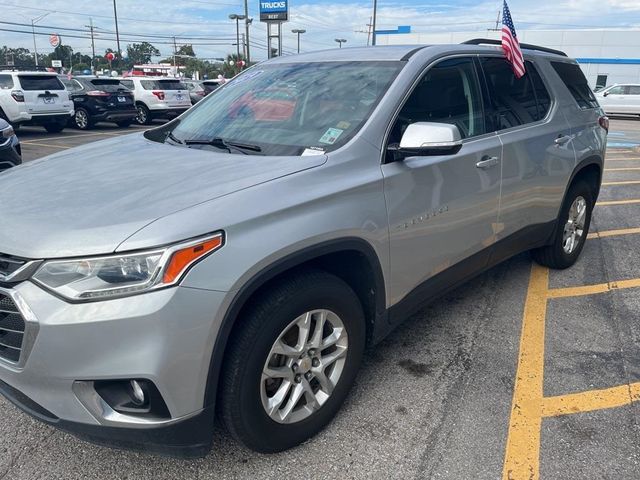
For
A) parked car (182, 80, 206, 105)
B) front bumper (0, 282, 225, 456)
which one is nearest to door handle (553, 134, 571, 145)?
front bumper (0, 282, 225, 456)

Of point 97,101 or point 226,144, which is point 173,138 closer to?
point 226,144

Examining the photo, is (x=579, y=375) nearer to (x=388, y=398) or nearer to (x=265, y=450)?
(x=388, y=398)

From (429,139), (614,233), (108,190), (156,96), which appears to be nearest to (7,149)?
(108,190)

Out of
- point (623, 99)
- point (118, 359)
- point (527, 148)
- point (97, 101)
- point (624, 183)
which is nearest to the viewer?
point (118, 359)

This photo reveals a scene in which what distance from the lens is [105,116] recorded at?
16688mm

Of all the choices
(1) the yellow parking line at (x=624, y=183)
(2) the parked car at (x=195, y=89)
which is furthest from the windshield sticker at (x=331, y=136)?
(2) the parked car at (x=195, y=89)

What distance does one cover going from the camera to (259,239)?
207cm

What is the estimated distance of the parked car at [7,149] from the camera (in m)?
6.35

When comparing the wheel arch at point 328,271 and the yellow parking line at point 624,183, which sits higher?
the wheel arch at point 328,271

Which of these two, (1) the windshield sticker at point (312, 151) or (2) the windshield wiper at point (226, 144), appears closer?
(1) the windshield sticker at point (312, 151)

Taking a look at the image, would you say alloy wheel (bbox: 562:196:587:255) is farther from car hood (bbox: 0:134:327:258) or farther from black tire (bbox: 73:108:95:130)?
black tire (bbox: 73:108:95:130)

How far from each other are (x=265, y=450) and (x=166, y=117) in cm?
1837

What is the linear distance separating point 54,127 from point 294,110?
49.5 feet

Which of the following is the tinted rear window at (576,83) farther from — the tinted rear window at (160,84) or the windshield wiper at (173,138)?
the tinted rear window at (160,84)
